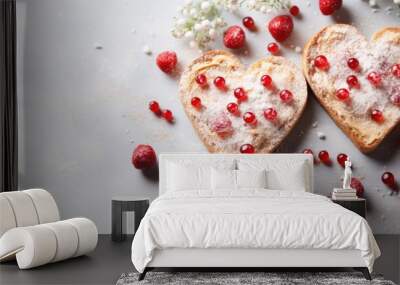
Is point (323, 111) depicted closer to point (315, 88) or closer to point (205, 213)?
point (315, 88)

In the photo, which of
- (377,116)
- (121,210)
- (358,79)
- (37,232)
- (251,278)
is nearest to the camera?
(251,278)

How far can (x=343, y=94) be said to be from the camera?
19.8ft

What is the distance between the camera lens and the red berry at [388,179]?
621 cm

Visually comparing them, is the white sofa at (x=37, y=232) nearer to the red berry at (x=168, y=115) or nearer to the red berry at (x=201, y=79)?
the red berry at (x=168, y=115)

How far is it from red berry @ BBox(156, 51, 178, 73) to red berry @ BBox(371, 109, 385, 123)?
193 centimetres

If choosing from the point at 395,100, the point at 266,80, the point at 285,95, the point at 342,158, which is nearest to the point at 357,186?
the point at 342,158

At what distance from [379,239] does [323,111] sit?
1.31 m

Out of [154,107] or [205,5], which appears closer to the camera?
[205,5]

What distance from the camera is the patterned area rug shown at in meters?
4.20

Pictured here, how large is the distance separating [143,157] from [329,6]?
7.44ft

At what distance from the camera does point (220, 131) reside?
20.4 feet

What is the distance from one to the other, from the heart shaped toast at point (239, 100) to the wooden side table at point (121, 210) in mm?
900

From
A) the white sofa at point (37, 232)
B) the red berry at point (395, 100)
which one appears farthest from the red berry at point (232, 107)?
the white sofa at point (37, 232)

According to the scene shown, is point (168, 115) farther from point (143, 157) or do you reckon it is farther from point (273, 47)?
point (273, 47)
